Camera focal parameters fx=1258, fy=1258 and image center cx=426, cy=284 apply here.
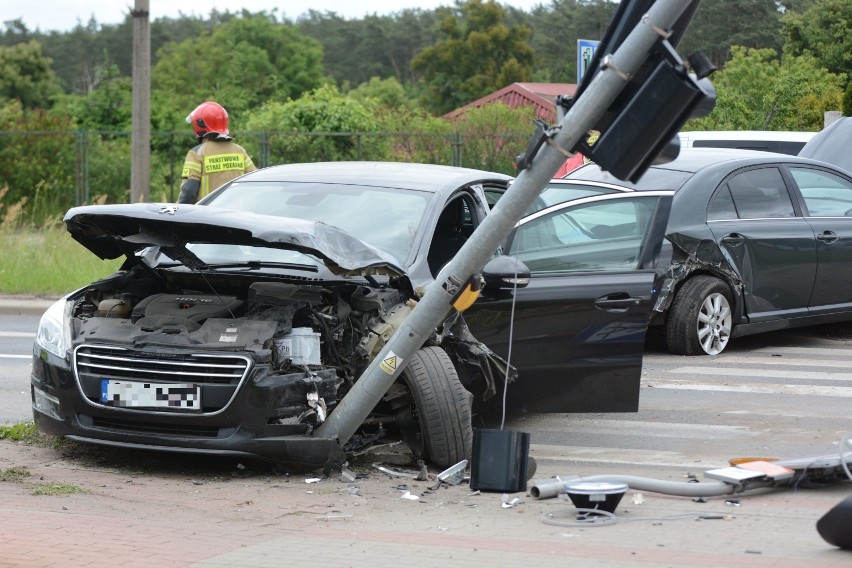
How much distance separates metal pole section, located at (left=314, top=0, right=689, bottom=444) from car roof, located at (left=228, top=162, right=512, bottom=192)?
6.03ft

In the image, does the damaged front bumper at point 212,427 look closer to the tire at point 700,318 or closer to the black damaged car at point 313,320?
the black damaged car at point 313,320

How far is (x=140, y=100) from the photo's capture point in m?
17.6

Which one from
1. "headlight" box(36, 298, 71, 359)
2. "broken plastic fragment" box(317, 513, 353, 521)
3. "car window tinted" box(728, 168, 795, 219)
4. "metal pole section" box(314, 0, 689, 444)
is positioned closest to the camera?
"metal pole section" box(314, 0, 689, 444)

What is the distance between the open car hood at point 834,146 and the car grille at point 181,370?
33.3ft

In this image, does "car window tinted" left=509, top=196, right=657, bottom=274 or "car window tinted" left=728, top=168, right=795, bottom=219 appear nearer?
"car window tinted" left=509, top=196, right=657, bottom=274

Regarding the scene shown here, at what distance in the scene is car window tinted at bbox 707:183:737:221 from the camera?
11.0 m

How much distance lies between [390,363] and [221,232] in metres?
1.13

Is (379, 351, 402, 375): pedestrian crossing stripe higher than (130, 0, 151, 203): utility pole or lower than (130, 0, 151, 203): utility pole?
lower

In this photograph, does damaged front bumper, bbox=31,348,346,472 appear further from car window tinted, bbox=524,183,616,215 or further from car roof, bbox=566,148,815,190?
car roof, bbox=566,148,815,190

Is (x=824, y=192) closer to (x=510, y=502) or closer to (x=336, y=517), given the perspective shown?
(x=510, y=502)

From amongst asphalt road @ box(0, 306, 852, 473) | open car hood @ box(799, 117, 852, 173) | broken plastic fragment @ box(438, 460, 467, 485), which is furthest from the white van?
broken plastic fragment @ box(438, 460, 467, 485)

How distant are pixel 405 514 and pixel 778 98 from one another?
2097 cm

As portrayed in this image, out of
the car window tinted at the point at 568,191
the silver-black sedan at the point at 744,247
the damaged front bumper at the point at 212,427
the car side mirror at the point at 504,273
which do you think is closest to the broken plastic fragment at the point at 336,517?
the damaged front bumper at the point at 212,427

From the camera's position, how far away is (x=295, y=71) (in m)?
70.8
